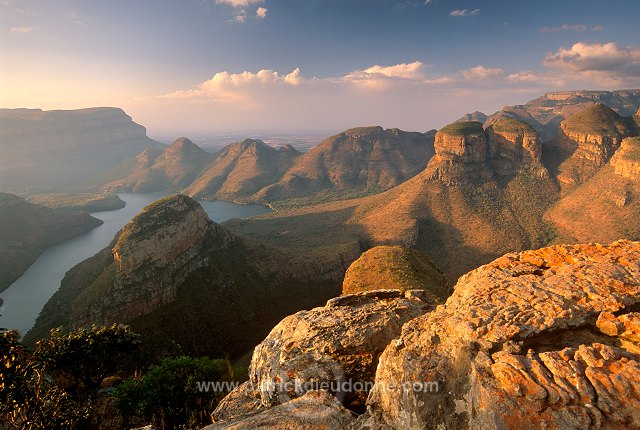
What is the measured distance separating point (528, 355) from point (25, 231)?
156430mm

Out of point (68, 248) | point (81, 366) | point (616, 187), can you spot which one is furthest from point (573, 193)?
point (68, 248)

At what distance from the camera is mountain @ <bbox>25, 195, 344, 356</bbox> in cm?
4712

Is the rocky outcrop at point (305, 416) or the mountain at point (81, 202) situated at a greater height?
the rocky outcrop at point (305, 416)

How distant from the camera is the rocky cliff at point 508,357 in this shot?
806cm

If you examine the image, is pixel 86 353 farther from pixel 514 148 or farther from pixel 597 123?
pixel 597 123

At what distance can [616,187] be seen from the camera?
294 feet

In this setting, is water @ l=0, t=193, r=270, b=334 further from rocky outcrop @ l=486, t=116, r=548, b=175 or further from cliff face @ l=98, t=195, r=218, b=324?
rocky outcrop @ l=486, t=116, r=548, b=175

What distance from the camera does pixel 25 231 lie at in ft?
382

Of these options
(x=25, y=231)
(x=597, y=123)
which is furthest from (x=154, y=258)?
(x=597, y=123)

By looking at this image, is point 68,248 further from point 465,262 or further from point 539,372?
point 539,372

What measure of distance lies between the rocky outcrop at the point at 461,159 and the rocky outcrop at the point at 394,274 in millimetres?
62409

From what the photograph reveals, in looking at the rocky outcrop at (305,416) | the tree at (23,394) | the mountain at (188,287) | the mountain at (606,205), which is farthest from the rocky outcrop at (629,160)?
the tree at (23,394)

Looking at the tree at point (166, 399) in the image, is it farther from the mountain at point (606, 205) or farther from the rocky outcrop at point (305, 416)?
the mountain at point (606, 205)

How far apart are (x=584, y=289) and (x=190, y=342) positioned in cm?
4806
